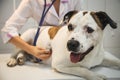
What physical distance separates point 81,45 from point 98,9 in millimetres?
1010

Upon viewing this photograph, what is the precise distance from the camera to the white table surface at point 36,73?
3.69 feet

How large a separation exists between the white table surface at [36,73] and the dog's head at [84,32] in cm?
12

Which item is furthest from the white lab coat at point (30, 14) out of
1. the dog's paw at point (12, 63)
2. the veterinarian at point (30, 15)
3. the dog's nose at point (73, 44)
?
the dog's nose at point (73, 44)

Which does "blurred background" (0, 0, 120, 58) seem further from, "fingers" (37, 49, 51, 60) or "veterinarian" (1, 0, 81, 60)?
"fingers" (37, 49, 51, 60)

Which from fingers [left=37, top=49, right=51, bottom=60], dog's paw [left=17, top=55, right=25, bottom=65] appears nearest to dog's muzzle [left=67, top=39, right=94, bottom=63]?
fingers [left=37, top=49, right=51, bottom=60]

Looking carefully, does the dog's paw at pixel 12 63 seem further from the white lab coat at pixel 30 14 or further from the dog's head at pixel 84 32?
the dog's head at pixel 84 32

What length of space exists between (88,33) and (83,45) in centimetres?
7

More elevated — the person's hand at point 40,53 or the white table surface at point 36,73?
the person's hand at point 40,53

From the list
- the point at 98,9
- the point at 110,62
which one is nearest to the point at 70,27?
the point at 110,62

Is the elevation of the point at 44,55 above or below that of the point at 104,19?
below

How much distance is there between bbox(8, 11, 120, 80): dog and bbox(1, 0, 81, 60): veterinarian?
13 centimetres

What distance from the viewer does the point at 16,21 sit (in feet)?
4.65

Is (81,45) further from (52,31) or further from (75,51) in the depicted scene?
(52,31)

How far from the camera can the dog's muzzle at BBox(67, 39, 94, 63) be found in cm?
103
